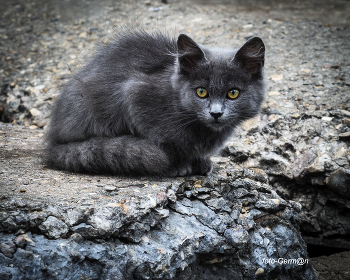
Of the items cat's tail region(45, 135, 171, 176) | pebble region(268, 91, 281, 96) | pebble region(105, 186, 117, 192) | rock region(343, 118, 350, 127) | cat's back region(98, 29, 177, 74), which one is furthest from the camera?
pebble region(268, 91, 281, 96)

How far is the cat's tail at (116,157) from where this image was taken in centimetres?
260

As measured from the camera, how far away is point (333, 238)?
3295mm

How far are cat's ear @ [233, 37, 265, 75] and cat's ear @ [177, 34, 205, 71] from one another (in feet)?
0.86

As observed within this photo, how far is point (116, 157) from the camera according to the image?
261cm

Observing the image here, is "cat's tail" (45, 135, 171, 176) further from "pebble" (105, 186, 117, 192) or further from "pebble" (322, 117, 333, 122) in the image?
"pebble" (322, 117, 333, 122)

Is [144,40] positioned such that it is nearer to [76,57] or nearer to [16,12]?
[76,57]

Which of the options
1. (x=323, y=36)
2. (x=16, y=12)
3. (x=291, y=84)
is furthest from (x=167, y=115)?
(x=16, y=12)

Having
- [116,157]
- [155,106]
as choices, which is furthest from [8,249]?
[155,106]

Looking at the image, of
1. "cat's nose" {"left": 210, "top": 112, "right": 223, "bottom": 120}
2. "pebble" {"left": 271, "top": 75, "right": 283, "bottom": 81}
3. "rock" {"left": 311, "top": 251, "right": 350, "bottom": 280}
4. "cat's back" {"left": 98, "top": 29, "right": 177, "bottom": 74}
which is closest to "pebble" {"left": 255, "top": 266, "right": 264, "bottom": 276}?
"rock" {"left": 311, "top": 251, "right": 350, "bottom": 280}

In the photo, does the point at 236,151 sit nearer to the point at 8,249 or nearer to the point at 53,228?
the point at 53,228

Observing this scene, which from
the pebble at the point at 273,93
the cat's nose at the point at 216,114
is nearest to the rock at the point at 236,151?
the pebble at the point at 273,93

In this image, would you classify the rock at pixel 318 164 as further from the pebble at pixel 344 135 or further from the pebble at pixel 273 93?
the pebble at pixel 273 93

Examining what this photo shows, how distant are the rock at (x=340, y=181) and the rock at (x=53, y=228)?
2.32 meters

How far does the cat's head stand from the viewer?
244cm
